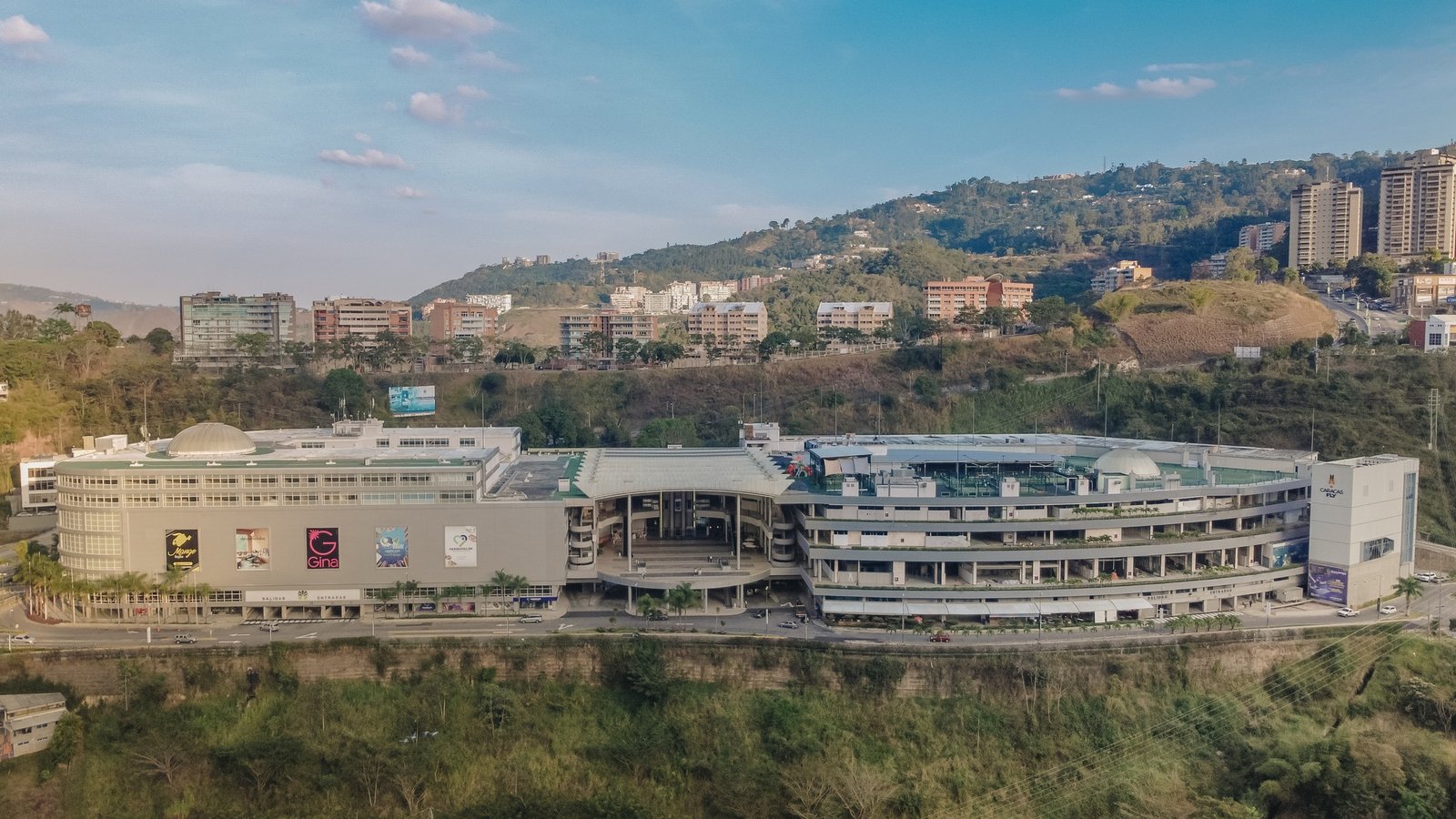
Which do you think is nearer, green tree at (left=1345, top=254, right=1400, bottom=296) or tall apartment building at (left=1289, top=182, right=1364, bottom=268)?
green tree at (left=1345, top=254, right=1400, bottom=296)

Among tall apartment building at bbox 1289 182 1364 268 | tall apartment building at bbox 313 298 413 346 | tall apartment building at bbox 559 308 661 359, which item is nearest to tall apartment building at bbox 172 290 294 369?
tall apartment building at bbox 313 298 413 346

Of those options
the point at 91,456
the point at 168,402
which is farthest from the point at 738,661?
the point at 168,402

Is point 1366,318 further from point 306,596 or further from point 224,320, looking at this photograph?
point 224,320

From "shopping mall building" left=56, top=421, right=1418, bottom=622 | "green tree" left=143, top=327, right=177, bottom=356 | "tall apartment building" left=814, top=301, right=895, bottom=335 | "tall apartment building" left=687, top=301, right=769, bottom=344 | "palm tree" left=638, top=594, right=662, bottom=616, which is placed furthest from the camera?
"tall apartment building" left=814, top=301, right=895, bottom=335

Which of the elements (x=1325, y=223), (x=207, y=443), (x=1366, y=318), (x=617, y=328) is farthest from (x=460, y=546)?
(x=1325, y=223)

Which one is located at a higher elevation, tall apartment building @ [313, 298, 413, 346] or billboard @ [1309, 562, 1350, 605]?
tall apartment building @ [313, 298, 413, 346]

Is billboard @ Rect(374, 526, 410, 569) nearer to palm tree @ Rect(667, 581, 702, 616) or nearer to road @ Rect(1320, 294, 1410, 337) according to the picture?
palm tree @ Rect(667, 581, 702, 616)

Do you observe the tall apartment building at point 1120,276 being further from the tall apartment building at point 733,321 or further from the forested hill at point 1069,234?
the tall apartment building at point 733,321
